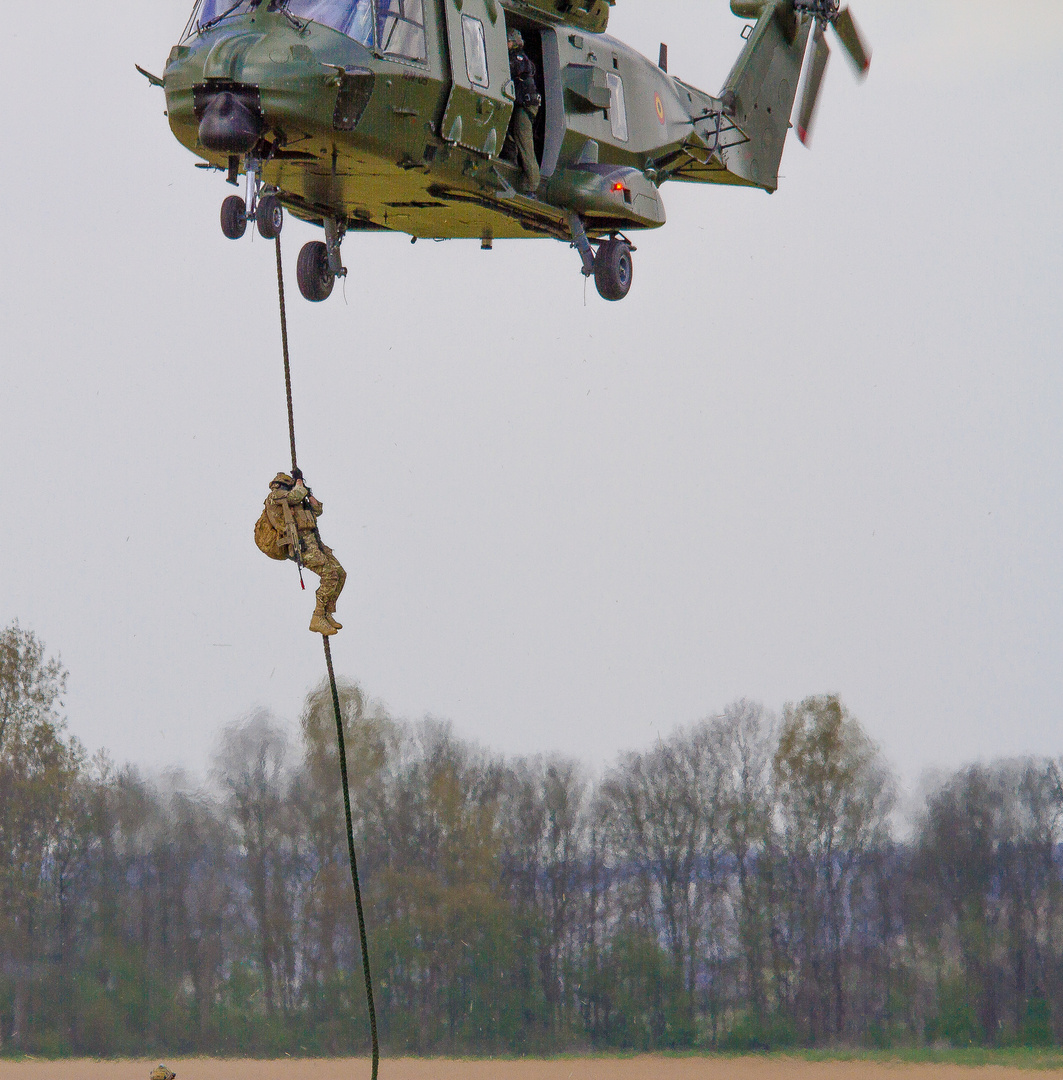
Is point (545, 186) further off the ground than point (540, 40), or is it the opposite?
point (540, 40)

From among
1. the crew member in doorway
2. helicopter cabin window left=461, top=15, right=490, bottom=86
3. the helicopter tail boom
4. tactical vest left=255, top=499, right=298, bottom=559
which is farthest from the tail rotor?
tactical vest left=255, top=499, right=298, bottom=559

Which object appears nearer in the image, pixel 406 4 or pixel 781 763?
pixel 406 4

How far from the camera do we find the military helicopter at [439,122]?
1185 centimetres

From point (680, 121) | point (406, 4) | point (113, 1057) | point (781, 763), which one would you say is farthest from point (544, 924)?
point (406, 4)

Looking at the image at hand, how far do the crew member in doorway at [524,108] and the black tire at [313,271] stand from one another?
6.09 ft

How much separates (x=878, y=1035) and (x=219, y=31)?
1908 cm

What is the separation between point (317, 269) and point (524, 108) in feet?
6.97

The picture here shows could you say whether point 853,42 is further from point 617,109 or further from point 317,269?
point 317,269

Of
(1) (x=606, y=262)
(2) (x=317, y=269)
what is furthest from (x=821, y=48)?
(2) (x=317, y=269)

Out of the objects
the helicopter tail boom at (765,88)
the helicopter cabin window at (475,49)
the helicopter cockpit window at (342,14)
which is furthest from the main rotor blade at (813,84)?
the helicopter cockpit window at (342,14)

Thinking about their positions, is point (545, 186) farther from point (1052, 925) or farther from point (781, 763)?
point (1052, 925)

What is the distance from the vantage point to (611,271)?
1434 centimetres

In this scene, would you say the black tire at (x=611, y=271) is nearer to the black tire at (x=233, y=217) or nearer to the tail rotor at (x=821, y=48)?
the black tire at (x=233, y=217)

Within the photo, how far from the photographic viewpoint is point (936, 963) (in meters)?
27.2
